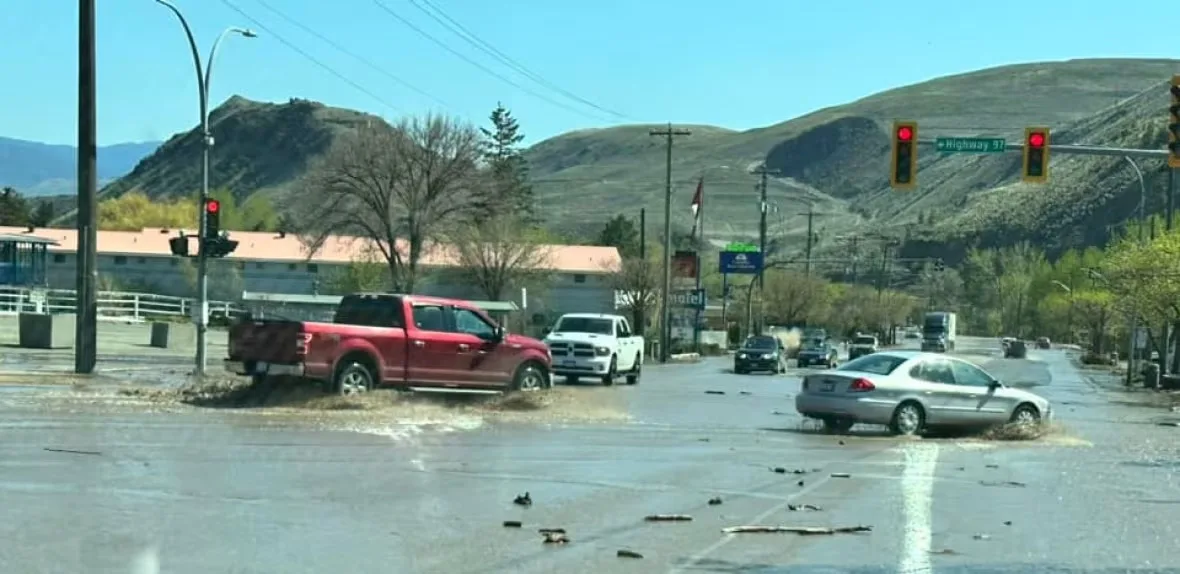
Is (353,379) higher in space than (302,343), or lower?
lower

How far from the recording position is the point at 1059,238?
142 metres

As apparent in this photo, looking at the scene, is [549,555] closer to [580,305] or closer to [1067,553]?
[1067,553]

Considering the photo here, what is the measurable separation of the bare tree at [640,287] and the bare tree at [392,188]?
14.5m

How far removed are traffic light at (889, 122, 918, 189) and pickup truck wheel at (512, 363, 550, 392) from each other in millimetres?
8888

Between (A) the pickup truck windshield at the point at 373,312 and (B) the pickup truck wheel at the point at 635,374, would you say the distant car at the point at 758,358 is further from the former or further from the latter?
(A) the pickup truck windshield at the point at 373,312

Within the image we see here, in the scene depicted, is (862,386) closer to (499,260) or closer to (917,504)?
(917,504)

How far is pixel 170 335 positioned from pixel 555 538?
43.8 metres

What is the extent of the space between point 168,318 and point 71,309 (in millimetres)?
8880

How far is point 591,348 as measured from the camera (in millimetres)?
38688

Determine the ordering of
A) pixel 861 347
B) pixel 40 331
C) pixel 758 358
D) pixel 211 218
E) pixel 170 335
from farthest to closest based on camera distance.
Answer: pixel 861 347 < pixel 758 358 < pixel 170 335 < pixel 40 331 < pixel 211 218

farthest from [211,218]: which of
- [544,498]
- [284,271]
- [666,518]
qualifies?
[284,271]

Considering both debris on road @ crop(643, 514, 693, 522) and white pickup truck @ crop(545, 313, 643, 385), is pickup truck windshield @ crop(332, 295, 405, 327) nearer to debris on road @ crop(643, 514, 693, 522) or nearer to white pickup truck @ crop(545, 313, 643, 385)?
white pickup truck @ crop(545, 313, 643, 385)

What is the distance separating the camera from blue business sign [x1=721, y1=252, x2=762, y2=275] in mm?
93750

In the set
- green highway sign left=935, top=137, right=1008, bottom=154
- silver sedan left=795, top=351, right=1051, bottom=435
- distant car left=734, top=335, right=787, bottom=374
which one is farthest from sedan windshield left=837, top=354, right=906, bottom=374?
distant car left=734, top=335, right=787, bottom=374
